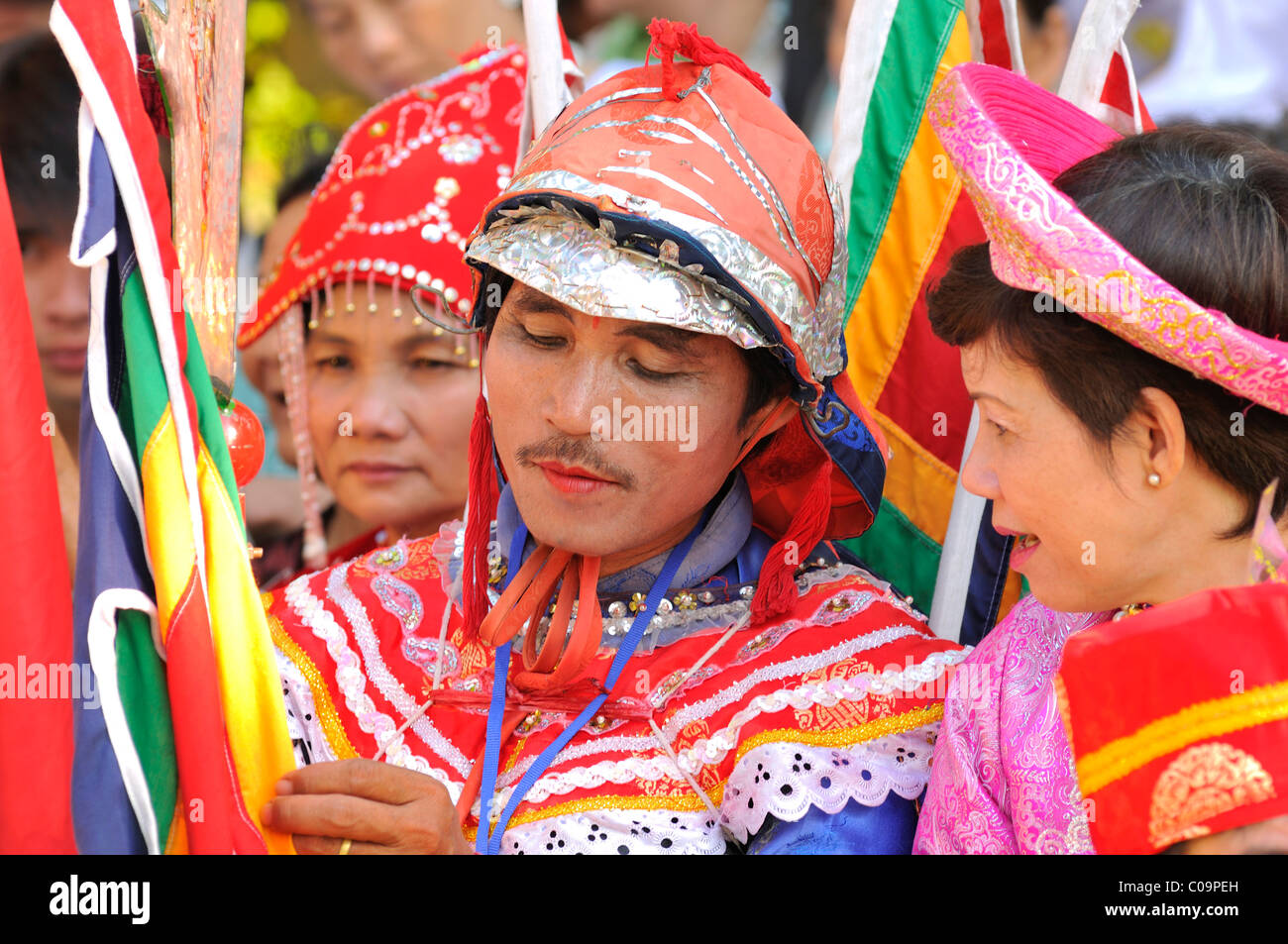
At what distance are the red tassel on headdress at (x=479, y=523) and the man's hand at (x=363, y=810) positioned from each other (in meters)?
0.45

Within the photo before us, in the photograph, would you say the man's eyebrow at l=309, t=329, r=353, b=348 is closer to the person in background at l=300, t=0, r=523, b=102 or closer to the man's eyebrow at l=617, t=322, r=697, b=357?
the person in background at l=300, t=0, r=523, b=102

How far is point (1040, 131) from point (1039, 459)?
1.35 feet

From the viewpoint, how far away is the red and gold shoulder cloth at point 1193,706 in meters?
1.19

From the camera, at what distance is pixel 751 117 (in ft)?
6.30

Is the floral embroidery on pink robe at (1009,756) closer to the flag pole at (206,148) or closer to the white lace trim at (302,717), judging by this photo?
the white lace trim at (302,717)

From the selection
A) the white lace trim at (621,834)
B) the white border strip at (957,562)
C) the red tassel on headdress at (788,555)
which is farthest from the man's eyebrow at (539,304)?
the white border strip at (957,562)

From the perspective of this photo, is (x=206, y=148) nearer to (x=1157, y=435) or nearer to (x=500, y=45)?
(x=1157, y=435)

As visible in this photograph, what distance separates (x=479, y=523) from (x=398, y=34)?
7.37 ft

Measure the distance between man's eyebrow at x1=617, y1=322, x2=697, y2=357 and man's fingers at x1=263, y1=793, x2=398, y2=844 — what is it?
0.67 m

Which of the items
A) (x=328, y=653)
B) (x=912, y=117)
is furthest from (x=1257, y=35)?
(x=328, y=653)

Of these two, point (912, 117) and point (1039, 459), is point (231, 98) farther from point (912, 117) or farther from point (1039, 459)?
point (912, 117)

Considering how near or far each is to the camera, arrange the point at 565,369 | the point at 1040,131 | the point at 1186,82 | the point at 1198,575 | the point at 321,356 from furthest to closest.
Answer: the point at 1186,82 → the point at 321,356 → the point at 565,369 → the point at 1040,131 → the point at 1198,575

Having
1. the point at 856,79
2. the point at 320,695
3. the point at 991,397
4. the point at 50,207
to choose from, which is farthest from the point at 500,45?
the point at 991,397

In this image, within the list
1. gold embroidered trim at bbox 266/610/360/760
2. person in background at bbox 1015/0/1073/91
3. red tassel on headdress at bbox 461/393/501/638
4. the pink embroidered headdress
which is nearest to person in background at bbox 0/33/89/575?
gold embroidered trim at bbox 266/610/360/760
